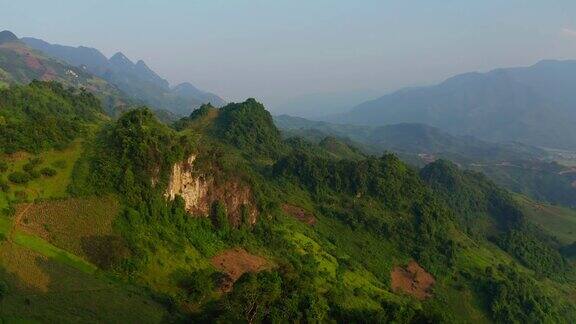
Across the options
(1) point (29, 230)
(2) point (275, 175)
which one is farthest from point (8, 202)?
(2) point (275, 175)

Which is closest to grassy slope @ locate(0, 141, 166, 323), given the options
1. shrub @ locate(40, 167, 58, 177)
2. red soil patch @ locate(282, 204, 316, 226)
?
shrub @ locate(40, 167, 58, 177)

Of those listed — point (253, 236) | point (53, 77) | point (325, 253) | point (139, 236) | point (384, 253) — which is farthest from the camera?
point (53, 77)

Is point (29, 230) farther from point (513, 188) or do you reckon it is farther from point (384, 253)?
point (513, 188)

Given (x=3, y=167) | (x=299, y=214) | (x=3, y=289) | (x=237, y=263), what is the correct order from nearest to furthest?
1. (x=3, y=289)
2. (x=3, y=167)
3. (x=237, y=263)
4. (x=299, y=214)

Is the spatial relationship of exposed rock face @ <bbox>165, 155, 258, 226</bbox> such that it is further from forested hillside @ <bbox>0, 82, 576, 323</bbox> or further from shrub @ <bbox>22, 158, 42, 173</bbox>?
shrub @ <bbox>22, 158, 42, 173</bbox>

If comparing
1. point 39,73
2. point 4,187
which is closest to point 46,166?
point 4,187

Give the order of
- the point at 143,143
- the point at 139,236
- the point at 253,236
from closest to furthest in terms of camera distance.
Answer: the point at 139,236 < the point at 143,143 < the point at 253,236

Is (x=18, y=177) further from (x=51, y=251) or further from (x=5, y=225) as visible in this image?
(x=51, y=251)
